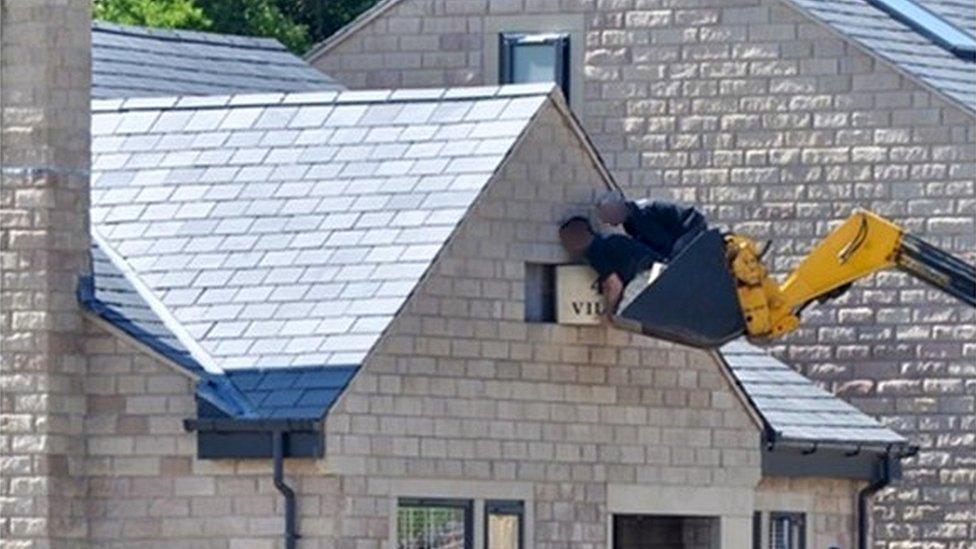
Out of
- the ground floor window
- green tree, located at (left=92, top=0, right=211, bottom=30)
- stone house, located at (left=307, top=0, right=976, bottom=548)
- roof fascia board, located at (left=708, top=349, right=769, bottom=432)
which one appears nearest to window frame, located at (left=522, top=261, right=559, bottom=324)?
roof fascia board, located at (left=708, top=349, right=769, bottom=432)

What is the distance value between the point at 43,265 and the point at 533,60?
10.4 metres

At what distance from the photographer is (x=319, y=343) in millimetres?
34781

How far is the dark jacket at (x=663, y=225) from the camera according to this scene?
119ft

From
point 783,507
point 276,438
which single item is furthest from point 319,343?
point 783,507

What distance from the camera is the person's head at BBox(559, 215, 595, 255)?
36.2 m

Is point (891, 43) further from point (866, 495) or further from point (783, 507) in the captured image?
point (783, 507)

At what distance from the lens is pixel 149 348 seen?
115ft

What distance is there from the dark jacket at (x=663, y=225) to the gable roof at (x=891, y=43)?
6619 millimetres

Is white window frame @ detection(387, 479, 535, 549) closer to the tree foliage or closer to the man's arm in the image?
the man's arm

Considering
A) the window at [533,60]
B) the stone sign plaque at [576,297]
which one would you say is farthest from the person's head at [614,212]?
the window at [533,60]

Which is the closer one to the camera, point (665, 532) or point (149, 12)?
point (665, 532)

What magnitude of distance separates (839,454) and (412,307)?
601 cm

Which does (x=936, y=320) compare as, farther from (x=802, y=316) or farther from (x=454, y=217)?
(x=454, y=217)

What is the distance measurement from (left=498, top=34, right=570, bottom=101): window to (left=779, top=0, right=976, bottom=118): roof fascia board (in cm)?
229
